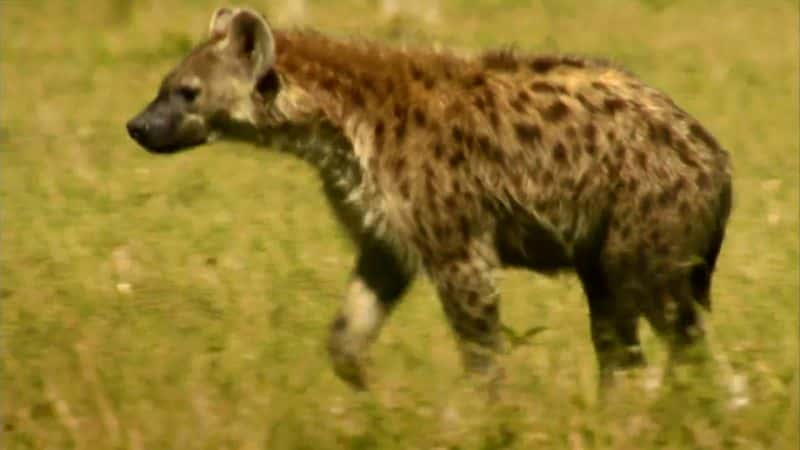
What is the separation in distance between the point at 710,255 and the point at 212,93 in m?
1.31

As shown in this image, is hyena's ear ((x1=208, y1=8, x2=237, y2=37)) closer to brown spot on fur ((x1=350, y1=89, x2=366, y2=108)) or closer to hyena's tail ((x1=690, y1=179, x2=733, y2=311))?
brown spot on fur ((x1=350, y1=89, x2=366, y2=108))

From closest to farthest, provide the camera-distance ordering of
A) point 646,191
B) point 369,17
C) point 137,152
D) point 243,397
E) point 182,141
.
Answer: point 243,397, point 646,191, point 182,141, point 137,152, point 369,17

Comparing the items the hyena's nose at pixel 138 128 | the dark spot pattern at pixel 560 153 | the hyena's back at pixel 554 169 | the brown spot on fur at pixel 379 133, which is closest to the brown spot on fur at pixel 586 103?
the hyena's back at pixel 554 169

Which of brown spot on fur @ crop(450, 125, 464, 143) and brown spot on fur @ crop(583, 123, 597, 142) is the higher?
brown spot on fur @ crop(583, 123, 597, 142)

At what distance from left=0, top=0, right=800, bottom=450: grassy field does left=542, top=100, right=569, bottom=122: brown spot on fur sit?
56 centimetres

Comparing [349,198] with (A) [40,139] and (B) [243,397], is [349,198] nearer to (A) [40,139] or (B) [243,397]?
(B) [243,397]

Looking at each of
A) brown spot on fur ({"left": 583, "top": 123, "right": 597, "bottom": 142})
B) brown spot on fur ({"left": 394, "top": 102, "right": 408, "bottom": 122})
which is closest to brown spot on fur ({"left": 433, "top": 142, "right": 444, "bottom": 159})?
brown spot on fur ({"left": 394, "top": 102, "right": 408, "bottom": 122})

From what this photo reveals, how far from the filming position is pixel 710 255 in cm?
504

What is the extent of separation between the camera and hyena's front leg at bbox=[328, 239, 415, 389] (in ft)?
16.6

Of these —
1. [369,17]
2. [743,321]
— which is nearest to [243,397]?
[743,321]

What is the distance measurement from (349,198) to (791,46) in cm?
674

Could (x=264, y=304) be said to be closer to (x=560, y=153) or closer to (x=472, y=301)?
(x=472, y=301)

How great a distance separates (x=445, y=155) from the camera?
4.95 m

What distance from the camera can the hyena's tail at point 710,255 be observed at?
16.4 feet
